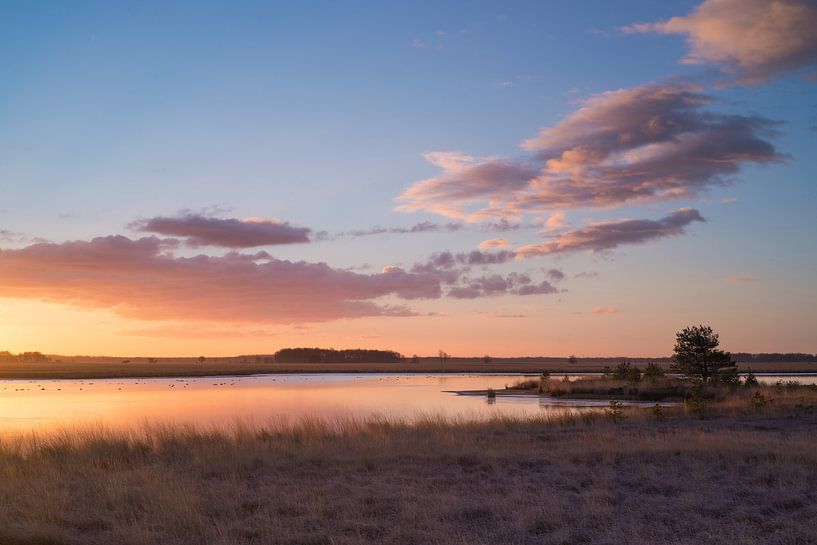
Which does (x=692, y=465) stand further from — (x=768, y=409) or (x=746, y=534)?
(x=768, y=409)

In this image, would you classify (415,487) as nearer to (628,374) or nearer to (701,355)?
(701,355)

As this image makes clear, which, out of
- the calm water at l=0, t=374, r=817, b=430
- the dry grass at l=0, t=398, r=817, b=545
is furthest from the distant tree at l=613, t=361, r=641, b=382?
Answer: the dry grass at l=0, t=398, r=817, b=545

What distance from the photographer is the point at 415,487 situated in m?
14.6

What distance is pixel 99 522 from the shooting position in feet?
39.6

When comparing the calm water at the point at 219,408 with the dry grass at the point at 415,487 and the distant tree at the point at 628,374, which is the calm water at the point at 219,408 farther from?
the dry grass at the point at 415,487

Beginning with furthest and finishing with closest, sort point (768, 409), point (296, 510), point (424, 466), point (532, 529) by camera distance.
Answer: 1. point (768, 409)
2. point (424, 466)
3. point (296, 510)
4. point (532, 529)

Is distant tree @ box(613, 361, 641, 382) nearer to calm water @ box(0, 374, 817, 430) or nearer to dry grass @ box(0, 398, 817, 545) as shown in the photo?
calm water @ box(0, 374, 817, 430)

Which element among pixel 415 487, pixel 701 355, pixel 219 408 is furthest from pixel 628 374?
pixel 415 487

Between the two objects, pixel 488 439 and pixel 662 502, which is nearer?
pixel 662 502

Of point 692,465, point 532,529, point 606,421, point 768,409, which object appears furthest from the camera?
point 768,409

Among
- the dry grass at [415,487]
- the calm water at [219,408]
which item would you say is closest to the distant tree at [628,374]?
the calm water at [219,408]

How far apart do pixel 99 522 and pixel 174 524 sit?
162 centimetres

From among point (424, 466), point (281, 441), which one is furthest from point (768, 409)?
point (281, 441)

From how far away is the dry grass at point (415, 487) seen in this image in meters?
11.1
